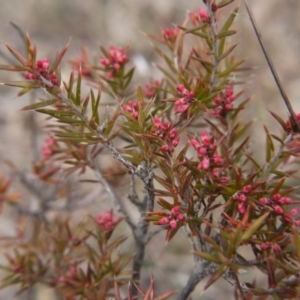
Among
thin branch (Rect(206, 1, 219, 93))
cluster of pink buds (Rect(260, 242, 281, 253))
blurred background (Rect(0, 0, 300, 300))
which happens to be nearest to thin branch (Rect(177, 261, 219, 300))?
cluster of pink buds (Rect(260, 242, 281, 253))

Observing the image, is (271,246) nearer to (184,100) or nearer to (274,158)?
(274,158)

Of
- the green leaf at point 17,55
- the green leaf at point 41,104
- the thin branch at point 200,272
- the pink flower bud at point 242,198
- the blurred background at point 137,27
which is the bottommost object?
the thin branch at point 200,272

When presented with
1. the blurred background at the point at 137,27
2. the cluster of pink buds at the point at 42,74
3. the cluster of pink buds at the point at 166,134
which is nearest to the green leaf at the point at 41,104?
the cluster of pink buds at the point at 42,74

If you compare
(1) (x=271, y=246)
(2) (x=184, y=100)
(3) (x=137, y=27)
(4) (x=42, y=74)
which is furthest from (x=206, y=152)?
(3) (x=137, y=27)

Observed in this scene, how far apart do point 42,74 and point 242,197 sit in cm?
45

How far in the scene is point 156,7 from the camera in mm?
3902

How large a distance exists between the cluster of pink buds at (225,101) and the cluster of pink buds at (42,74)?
1.20 feet

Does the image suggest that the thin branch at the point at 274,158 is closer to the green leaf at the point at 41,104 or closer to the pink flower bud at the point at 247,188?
the pink flower bud at the point at 247,188

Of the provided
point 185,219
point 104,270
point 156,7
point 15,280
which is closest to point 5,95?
point 156,7

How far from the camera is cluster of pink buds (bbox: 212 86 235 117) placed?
0.93 metres

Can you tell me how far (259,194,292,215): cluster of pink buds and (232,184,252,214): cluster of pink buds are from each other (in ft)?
0.12

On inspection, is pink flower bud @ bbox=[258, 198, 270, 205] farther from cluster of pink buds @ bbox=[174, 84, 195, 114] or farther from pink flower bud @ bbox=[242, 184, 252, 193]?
cluster of pink buds @ bbox=[174, 84, 195, 114]

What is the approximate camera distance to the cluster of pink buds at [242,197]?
76cm

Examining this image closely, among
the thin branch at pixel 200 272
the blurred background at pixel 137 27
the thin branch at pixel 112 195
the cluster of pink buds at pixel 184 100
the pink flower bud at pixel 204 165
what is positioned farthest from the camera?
the blurred background at pixel 137 27
